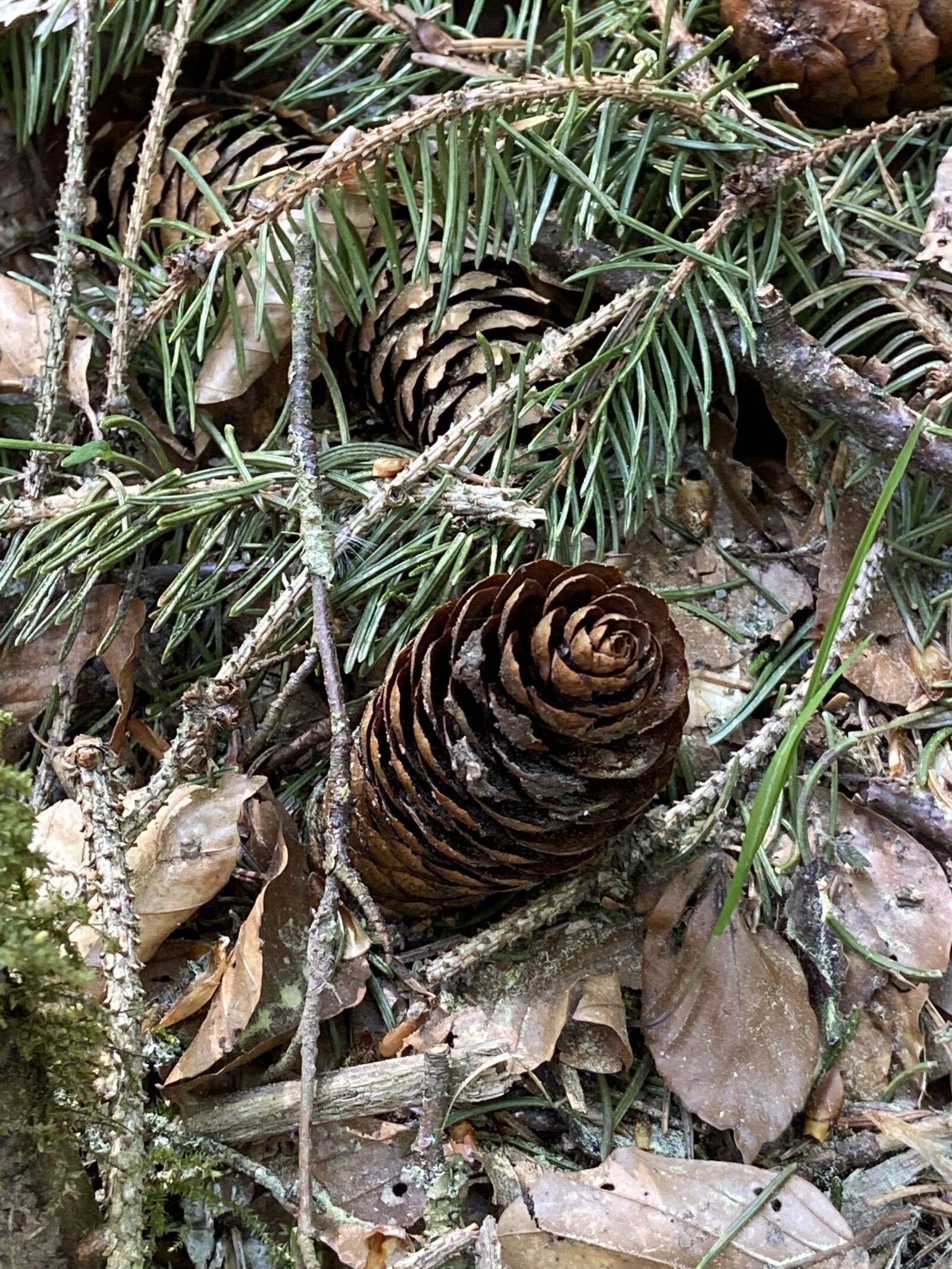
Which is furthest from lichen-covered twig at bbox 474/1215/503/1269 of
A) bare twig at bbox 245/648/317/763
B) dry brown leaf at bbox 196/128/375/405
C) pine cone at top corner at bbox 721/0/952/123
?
pine cone at top corner at bbox 721/0/952/123

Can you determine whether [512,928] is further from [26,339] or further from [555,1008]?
[26,339]

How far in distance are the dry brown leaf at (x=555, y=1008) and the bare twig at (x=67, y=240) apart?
697 millimetres

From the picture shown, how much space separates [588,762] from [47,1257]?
1.80ft

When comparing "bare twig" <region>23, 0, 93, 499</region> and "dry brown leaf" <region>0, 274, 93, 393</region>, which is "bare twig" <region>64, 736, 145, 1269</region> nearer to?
"bare twig" <region>23, 0, 93, 499</region>

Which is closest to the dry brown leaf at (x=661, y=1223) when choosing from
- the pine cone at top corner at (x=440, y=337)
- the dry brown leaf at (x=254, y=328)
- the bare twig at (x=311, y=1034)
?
the bare twig at (x=311, y=1034)

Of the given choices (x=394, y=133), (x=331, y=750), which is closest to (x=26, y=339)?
(x=394, y=133)

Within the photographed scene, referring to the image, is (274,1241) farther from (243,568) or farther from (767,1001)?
(243,568)

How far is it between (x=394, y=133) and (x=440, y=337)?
0.68ft

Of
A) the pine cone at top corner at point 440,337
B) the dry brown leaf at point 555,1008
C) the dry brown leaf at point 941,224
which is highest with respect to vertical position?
the dry brown leaf at point 941,224

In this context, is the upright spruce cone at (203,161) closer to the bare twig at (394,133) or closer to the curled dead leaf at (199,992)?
the bare twig at (394,133)

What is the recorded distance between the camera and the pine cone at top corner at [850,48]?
102 centimetres

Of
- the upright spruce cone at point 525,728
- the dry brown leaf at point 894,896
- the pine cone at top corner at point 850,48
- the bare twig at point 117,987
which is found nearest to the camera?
the bare twig at point 117,987

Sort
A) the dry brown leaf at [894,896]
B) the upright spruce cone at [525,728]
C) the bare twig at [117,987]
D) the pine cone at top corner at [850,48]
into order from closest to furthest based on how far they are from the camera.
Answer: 1. the bare twig at [117,987]
2. the upright spruce cone at [525,728]
3. the dry brown leaf at [894,896]
4. the pine cone at top corner at [850,48]

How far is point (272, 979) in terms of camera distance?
0.89 metres
